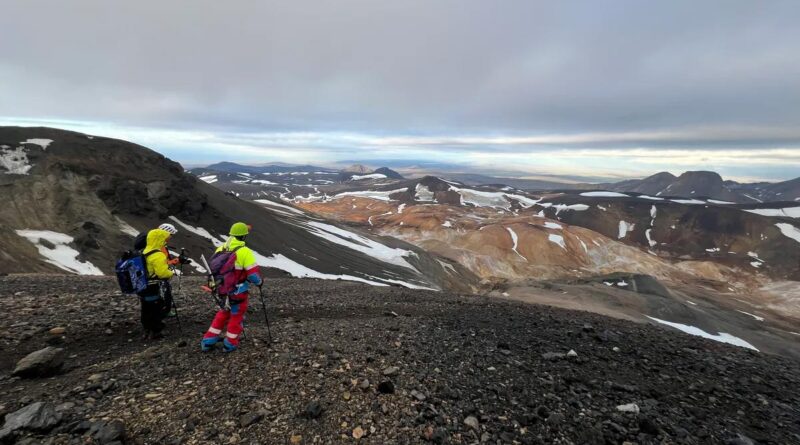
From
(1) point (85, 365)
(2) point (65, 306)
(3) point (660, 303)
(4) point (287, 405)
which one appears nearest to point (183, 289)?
(2) point (65, 306)

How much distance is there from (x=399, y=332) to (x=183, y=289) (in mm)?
10917

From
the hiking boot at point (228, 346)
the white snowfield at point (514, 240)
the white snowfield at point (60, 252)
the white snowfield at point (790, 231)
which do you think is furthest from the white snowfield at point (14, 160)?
the white snowfield at point (790, 231)

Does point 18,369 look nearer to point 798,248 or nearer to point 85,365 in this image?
point 85,365

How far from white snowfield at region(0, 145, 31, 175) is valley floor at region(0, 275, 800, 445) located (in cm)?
3767

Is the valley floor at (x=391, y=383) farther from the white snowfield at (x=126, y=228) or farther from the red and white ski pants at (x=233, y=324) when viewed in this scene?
the white snowfield at (x=126, y=228)

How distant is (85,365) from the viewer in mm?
8078

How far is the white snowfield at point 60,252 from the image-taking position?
27.1 meters

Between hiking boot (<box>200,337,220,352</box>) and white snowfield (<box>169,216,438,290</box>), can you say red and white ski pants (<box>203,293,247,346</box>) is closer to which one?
hiking boot (<box>200,337,220,352</box>)

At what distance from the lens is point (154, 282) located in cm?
951

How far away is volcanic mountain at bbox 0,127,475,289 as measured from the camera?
30.1m

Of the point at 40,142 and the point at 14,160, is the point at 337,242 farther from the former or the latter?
the point at 14,160

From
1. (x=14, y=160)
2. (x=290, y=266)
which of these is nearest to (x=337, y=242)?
(x=290, y=266)

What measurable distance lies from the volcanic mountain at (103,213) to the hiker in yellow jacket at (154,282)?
750 inches

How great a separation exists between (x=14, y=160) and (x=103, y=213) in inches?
467
